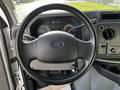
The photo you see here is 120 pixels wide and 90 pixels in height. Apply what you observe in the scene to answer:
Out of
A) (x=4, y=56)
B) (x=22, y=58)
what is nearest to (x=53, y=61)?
(x=22, y=58)

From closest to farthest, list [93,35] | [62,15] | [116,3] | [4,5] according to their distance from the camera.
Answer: [93,35], [62,15], [4,5], [116,3]

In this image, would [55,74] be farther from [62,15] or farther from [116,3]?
[116,3]

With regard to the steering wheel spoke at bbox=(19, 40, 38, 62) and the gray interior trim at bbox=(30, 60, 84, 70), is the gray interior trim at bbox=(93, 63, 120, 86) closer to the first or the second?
the gray interior trim at bbox=(30, 60, 84, 70)

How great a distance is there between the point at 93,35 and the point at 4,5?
1.04 meters

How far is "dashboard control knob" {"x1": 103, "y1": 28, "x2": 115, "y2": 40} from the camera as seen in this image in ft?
5.76

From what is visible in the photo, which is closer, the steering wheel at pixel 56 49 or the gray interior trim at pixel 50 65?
the steering wheel at pixel 56 49

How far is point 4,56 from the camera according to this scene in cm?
219

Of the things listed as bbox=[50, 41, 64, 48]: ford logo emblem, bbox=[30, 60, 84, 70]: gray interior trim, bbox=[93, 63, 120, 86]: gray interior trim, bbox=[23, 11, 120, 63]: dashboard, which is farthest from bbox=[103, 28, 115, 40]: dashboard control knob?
bbox=[50, 41, 64, 48]: ford logo emblem

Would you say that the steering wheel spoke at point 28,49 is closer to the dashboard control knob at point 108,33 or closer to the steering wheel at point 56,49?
the steering wheel at point 56,49

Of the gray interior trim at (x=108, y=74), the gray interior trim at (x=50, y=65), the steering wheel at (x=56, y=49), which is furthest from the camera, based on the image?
the gray interior trim at (x=108, y=74)

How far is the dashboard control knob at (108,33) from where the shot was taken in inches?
69.1

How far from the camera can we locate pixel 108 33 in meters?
1.76

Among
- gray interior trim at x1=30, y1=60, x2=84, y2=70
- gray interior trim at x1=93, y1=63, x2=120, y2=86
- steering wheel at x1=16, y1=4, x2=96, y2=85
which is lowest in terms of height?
gray interior trim at x1=93, y1=63, x2=120, y2=86

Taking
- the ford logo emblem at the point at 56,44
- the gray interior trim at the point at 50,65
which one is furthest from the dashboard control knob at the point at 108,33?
the ford logo emblem at the point at 56,44
